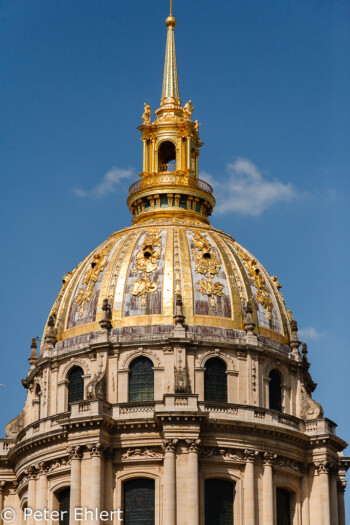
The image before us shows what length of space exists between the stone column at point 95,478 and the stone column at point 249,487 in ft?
26.9

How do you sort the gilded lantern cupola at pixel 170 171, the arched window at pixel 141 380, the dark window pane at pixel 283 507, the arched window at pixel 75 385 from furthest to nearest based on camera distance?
the gilded lantern cupola at pixel 170 171, the arched window at pixel 75 385, the arched window at pixel 141 380, the dark window pane at pixel 283 507

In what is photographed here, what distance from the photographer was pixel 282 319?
336ft

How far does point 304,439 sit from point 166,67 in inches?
1173

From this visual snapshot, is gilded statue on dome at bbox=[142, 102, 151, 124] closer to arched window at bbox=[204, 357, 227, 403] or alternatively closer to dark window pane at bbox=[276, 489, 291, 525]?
arched window at bbox=[204, 357, 227, 403]

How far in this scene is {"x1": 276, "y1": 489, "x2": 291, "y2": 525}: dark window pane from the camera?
95081mm

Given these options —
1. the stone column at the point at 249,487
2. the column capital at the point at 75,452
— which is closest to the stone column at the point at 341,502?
the stone column at the point at 249,487

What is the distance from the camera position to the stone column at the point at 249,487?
9256 cm

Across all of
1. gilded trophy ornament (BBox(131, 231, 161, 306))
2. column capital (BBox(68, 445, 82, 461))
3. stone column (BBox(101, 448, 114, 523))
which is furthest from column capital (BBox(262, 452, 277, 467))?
gilded trophy ornament (BBox(131, 231, 161, 306))

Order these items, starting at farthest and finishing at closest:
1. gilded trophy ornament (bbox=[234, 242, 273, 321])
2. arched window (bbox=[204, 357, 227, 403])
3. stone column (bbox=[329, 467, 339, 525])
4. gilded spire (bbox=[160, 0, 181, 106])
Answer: gilded spire (bbox=[160, 0, 181, 106])
gilded trophy ornament (bbox=[234, 242, 273, 321])
arched window (bbox=[204, 357, 227, 403])
stone column (bbox=[329, 467, 339, 525])

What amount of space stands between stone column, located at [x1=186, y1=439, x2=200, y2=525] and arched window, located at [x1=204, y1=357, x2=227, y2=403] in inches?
181

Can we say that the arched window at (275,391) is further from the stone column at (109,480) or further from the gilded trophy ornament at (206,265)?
the stone column at (109,480)

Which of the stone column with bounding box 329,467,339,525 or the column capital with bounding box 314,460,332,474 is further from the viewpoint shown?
the column capital with bounding box 314,460,332,474

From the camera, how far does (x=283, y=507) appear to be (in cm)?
9569

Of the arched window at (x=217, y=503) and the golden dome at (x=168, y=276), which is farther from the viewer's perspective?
the golden dome at (x=168, y=276)
